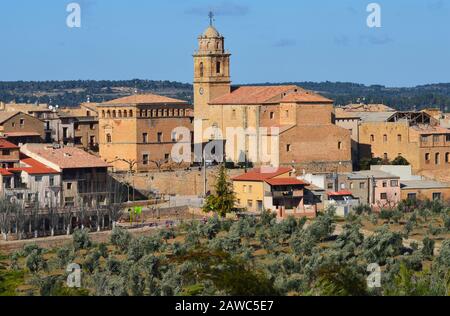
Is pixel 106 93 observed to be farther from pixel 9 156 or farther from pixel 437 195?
pixel 9 156

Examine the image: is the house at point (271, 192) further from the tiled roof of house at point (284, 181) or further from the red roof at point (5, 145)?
the red roof at point (5, 145)

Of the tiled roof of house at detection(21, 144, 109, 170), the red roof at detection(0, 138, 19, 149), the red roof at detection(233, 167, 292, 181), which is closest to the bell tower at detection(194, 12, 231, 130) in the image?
the red roof at detection(233, 167, 292, 181)

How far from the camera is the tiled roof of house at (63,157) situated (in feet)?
189

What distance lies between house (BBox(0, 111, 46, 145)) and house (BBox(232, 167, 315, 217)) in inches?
432

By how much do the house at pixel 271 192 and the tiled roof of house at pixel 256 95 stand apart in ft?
25.1

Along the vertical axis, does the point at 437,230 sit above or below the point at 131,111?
below

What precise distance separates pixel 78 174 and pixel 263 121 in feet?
39.4

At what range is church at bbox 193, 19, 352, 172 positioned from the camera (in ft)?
214

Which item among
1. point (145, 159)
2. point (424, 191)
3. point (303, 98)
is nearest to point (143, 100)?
point (145, 159)

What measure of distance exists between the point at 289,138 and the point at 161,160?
19.5 feet

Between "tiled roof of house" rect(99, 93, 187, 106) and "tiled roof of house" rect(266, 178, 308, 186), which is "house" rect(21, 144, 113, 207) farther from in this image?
"tiled roof of house" rect(99, 93, 187, 106)

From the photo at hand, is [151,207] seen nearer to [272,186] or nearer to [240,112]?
[272,186]
